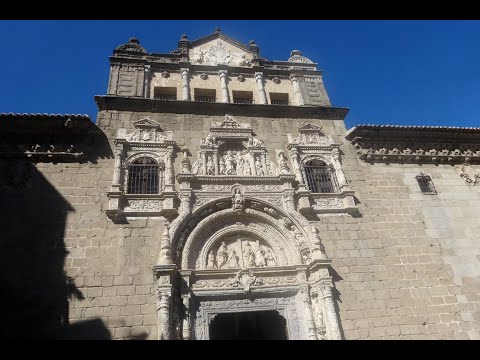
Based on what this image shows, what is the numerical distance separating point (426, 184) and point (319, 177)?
3524 millimetres

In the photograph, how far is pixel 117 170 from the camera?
28.9 ft

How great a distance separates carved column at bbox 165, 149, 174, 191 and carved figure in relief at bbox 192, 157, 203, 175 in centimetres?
64

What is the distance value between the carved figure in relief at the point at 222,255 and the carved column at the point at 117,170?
3069 mm

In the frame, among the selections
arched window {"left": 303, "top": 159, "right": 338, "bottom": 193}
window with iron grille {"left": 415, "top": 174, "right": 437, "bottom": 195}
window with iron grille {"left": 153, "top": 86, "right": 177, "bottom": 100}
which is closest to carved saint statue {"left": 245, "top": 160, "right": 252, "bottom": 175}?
arched window {"left": 303, "top": 159, "right": 338, "bottom": 193}

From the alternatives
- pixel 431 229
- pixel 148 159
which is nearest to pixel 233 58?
pixel 148 159

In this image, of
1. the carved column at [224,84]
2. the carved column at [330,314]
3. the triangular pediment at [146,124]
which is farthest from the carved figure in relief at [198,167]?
the carved column at [330,314]

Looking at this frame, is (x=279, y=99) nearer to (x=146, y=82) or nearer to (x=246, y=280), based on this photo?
(x=146, y=82)

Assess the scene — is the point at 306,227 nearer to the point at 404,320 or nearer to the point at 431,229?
the point at 404,320

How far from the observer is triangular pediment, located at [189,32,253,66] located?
12359 mm

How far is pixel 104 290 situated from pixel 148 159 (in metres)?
3.72

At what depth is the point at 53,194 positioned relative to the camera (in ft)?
27.1

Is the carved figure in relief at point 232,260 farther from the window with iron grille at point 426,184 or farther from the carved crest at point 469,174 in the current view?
the carved crest at point 469,174

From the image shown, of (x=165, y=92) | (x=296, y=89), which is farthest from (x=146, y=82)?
(x=296, y=89)

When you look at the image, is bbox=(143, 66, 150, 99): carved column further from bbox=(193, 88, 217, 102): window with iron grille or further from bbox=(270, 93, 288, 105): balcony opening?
bbox=(270, 93, 288, 105): balcony opening
